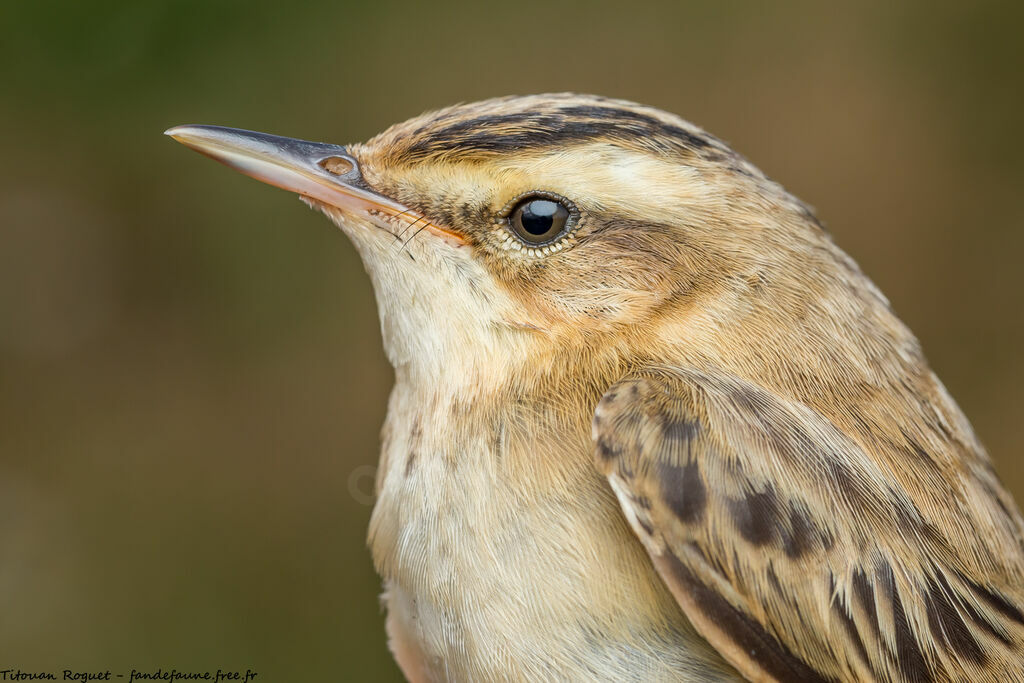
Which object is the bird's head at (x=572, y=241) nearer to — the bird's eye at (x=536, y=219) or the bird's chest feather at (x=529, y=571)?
the bird's eye at (x=536, y=219)

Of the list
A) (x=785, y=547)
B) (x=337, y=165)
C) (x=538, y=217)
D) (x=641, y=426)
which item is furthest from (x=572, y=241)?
(x=785, y=547)

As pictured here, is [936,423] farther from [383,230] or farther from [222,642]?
[222,642]

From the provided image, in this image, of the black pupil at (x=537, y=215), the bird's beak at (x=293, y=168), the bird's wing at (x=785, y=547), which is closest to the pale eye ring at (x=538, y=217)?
the black pupil at (x=537, y=215)

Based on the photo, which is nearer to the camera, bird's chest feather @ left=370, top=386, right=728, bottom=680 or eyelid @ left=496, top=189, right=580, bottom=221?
bird's chest feather @ left=370, top=386, right=728, bottom=680

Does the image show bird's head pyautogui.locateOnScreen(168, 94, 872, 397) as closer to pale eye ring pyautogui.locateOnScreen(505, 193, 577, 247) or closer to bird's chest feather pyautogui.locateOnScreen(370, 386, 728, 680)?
pale eye ring pyautogui.locateOnScreen(505, 193, 577, 247)

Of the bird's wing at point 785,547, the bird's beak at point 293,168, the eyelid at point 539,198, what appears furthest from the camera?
the bird's beak at point 293,168

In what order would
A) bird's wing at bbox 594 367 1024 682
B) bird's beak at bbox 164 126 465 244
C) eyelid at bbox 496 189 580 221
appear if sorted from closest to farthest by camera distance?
bird's wing at bbox 594 367 1024 682 → eyelid at bbox 496 189 580 221 → bird's beak at bbox 164 126 465 244

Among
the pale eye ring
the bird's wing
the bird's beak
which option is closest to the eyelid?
the pale eye ring
